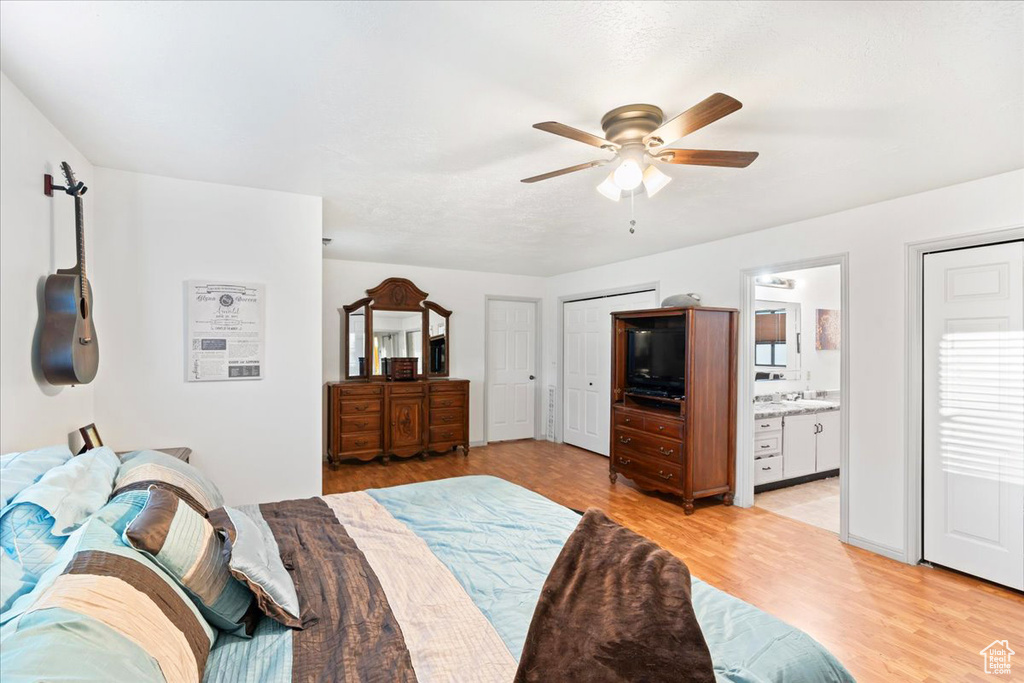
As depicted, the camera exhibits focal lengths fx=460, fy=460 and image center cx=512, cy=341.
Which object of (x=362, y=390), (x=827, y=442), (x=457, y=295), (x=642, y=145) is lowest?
(x=827, y=442)

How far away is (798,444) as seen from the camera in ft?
15.1

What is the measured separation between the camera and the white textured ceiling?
1415 mm

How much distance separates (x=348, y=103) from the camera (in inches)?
75.8

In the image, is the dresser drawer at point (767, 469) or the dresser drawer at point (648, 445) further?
the dresser drawer at point (767, 469)

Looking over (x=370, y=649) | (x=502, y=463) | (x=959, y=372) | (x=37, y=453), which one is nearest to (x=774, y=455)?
(x=959, y=372)

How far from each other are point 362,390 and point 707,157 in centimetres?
439

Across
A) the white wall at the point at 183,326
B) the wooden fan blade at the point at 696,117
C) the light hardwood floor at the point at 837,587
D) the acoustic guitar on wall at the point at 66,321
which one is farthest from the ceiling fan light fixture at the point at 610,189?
the acoustic guitar on wall at the point at 66,321

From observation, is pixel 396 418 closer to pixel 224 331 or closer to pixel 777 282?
pixel 224 331

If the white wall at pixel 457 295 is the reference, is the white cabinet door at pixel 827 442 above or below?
below

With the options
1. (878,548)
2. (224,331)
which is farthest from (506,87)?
(878,548)

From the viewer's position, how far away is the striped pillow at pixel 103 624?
0.74 m

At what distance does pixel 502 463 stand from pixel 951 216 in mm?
4391

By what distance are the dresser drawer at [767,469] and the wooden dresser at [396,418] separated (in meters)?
3.24

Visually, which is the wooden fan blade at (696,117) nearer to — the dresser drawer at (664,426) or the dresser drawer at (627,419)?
the dresser drawer at (664,426)
